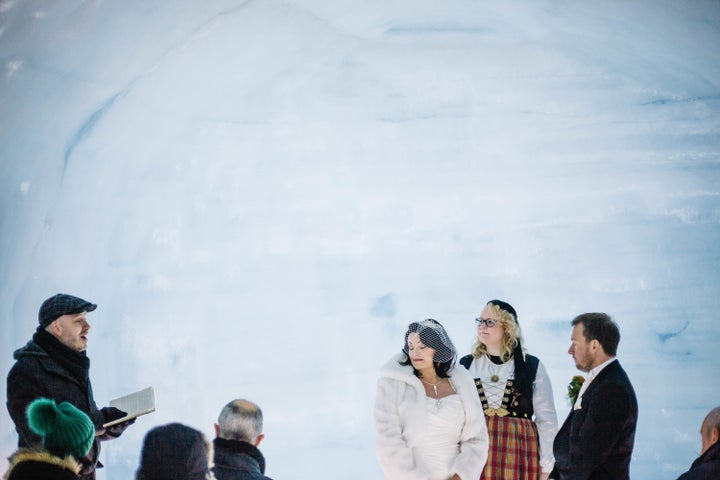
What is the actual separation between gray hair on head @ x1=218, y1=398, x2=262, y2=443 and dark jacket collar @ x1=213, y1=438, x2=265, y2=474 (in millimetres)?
24

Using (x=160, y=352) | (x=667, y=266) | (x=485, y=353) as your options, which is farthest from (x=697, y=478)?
(x=160, y=352)

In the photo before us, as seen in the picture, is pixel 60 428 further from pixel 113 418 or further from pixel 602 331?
pixel 602 331

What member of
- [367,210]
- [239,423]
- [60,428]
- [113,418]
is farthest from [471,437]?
[367,210]

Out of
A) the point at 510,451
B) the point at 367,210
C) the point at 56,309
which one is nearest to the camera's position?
the point at 56,309

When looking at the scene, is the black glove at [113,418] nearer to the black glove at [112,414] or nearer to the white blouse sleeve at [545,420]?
the black glove at [112,414]

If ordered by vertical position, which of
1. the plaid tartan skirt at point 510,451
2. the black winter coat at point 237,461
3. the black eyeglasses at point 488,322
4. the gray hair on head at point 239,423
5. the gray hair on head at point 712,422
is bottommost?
the plaid tartan skirt at point 510,451

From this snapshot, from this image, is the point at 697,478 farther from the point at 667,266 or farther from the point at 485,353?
the point at 667,266

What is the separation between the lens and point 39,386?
379cm

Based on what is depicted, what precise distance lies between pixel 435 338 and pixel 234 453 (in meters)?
1.30

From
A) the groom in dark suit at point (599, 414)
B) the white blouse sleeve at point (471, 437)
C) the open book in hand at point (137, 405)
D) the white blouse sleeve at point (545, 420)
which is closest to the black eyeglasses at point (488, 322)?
the white blouse sleeve at point (545, 420)

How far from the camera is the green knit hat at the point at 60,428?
2.60 metres

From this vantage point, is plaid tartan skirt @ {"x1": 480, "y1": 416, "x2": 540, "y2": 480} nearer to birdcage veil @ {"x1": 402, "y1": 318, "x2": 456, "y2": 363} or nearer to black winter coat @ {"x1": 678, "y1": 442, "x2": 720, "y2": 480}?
birdcage veil @ {"x1": 402, "y1": 318, "x2": 456, "y2": 363}

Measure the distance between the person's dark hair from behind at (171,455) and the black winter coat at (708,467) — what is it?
2.05 m

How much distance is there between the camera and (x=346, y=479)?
20.9ft
